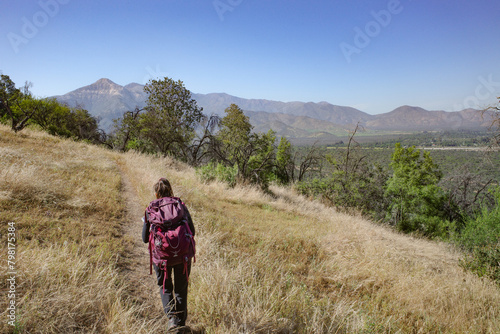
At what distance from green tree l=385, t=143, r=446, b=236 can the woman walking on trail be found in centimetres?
2172

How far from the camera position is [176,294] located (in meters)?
2.70

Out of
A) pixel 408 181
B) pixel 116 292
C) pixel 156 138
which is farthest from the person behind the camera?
pixel 408 181

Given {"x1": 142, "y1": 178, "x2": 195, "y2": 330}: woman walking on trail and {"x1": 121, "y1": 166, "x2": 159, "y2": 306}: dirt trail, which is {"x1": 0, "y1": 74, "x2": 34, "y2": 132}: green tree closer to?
{"x1": 121, "y1": 166, "x2": 159, "y2": 306}: dirt trail

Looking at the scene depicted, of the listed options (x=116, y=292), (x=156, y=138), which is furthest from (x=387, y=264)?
(x=156, y=138)

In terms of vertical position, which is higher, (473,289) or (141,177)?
(141,177)

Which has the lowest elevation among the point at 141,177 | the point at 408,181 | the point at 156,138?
the point at 408,181

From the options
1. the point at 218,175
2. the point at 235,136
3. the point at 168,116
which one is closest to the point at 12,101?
the point at 168,116

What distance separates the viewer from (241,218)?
7742 mm

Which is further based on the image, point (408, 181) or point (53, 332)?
point (408, 181)

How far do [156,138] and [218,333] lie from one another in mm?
20486

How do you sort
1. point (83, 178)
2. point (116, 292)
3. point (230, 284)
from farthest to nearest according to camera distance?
point (83, 178)
point (230, 284)
point (116, 292)

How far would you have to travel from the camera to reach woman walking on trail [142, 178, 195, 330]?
246 centimetres

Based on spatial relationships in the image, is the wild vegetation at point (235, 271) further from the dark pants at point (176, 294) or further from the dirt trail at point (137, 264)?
the dark pants at point (176, 294)

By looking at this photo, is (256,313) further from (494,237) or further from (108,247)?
(494,237)
